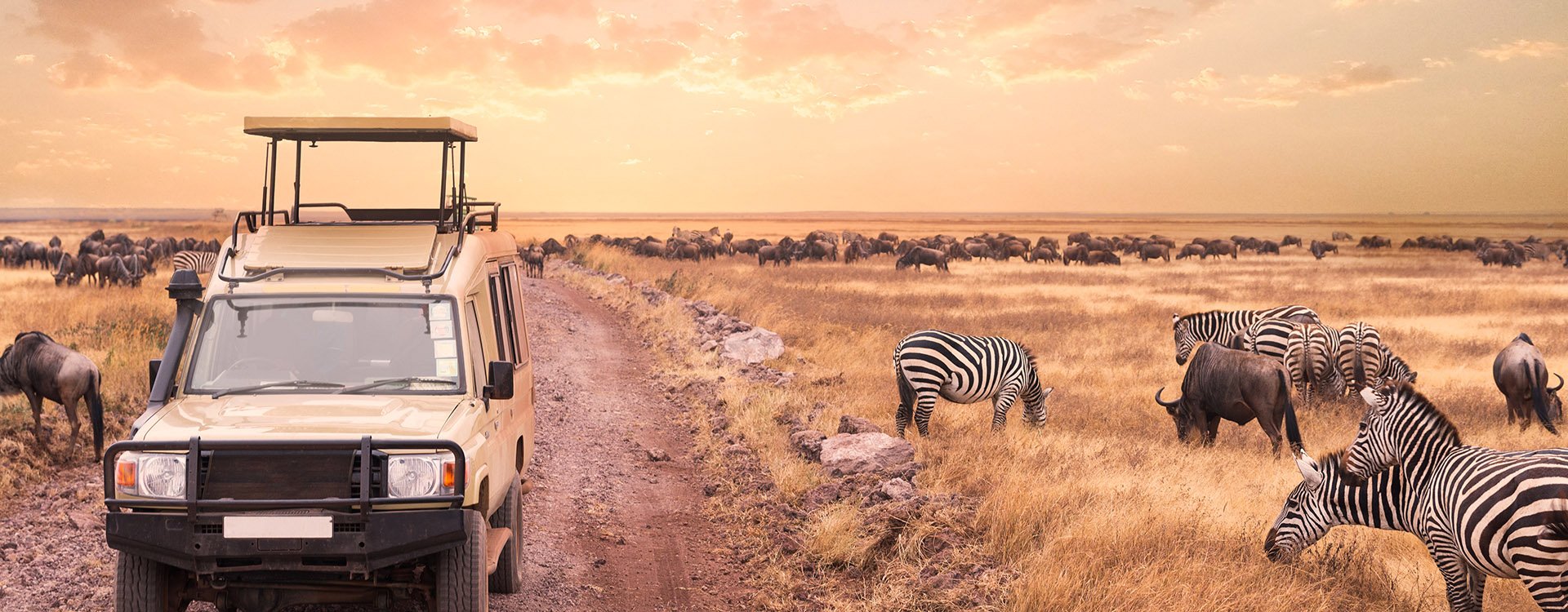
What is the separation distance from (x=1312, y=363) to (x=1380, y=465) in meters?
9.49

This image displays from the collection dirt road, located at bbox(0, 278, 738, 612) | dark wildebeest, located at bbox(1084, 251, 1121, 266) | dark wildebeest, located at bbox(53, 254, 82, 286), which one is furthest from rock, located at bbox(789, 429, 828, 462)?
dark wildebeest, located at bbox(1084, 251, 1121, 266)

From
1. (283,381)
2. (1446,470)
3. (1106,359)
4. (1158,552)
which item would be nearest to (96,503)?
→ (283,381)

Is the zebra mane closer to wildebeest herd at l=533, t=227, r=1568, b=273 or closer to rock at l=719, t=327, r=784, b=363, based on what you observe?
rock at l=719, t=327, r=784, b=363

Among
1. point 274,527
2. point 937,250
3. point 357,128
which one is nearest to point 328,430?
point 274,527

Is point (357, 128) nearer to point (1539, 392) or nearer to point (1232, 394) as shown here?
point (1232, 394)

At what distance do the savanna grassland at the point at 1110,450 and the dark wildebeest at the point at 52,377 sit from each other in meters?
6.77

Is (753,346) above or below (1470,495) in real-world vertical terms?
below

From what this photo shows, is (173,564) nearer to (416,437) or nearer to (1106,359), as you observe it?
(416,437)

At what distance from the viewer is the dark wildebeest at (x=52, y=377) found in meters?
11.1

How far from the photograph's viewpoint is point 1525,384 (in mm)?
15258

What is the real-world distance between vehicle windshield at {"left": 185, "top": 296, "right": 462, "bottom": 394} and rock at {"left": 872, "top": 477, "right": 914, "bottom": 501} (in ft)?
13.2

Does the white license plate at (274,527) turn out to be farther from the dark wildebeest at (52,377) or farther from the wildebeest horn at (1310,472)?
the dark wildebeest at (52,377)

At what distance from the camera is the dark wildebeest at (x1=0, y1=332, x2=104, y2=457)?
11.1 m

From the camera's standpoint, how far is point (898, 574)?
7.60m
